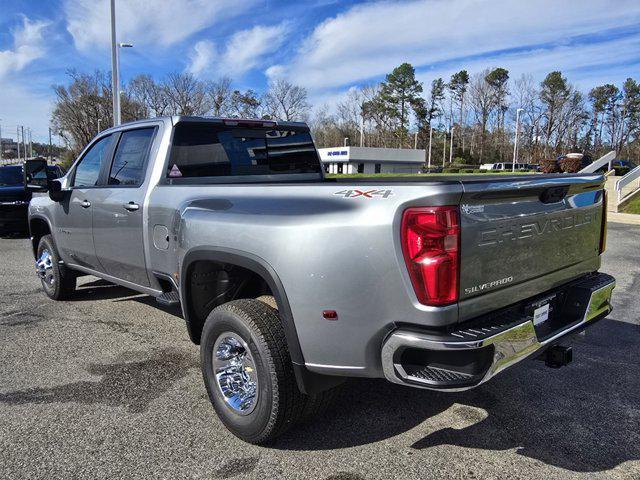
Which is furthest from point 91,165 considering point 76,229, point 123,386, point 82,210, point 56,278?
point 123,386

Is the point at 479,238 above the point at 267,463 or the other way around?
above

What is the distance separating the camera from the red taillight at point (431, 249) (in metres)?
2.29

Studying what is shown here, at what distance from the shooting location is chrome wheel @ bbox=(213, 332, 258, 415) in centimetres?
299

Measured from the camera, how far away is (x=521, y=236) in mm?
2648

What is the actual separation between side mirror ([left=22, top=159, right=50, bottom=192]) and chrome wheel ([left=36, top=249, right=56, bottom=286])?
827mm

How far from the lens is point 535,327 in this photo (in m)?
2.83

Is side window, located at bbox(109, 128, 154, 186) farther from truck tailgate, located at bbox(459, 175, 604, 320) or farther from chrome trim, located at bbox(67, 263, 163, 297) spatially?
truck tailgate, located at bbox(459, 175, 604, 320)

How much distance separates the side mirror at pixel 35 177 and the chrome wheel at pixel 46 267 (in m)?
0.83

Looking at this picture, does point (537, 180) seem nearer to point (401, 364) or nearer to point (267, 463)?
point (401, 364)

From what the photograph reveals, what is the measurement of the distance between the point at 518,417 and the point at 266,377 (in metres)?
1.76

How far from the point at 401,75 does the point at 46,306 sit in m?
95.5

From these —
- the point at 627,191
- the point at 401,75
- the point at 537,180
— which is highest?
the point at 401,75

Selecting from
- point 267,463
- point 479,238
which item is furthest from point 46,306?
point 479,238

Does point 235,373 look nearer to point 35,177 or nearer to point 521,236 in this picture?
point 521,236
